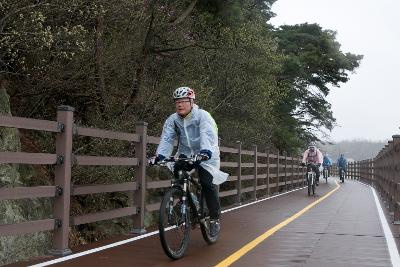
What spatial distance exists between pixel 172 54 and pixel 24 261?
976 cm

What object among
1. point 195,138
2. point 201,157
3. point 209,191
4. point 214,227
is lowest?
point 214,227

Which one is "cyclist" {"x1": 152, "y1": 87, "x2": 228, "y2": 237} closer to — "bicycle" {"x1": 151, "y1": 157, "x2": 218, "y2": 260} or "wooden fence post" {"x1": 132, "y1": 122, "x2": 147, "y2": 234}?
"bicycle" {"x1": 151, "y1": 157, "x2": 218, "y2": 260}

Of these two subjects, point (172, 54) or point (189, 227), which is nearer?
point (189, 227)

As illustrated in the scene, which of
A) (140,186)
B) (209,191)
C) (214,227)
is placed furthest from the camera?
(140,186)

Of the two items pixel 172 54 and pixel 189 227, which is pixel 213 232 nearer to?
pixel 189 227

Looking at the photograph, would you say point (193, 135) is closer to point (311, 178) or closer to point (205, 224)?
point (205, 224)

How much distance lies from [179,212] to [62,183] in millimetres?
1417

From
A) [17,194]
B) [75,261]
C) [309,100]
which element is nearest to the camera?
[17,194]

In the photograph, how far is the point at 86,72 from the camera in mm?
10445

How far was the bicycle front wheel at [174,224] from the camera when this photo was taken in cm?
636

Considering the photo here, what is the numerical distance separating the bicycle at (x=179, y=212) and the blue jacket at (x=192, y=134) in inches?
10.2

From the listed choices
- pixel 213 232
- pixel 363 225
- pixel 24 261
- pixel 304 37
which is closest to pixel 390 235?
pixel 363 225

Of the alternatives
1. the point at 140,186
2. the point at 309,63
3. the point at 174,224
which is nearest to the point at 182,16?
the point at 140,186

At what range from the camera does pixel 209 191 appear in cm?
743
